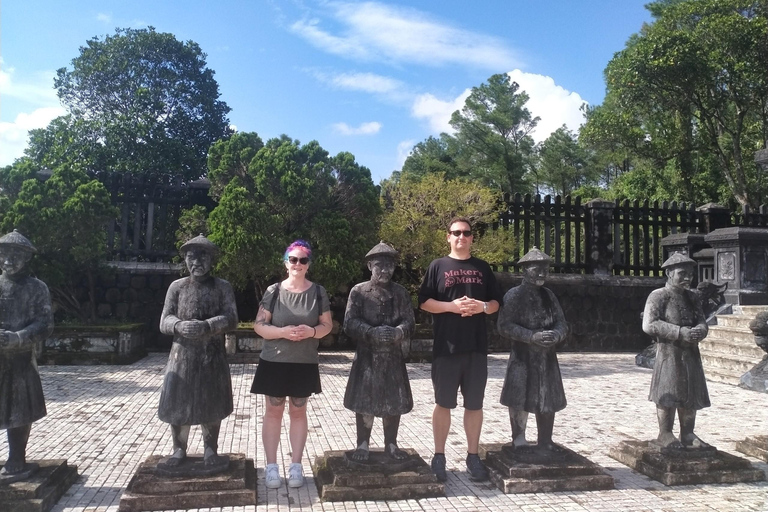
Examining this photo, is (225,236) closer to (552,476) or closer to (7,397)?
(7,397)

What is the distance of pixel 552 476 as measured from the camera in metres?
4.05

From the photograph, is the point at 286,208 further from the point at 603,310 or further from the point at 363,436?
the point at 603,310

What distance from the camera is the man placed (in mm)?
4113

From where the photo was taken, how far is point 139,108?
20.3 meters

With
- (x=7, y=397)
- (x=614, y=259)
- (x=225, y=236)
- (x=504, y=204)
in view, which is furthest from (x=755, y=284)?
(x=7, y=397)

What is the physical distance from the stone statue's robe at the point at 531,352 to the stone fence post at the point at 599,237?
894cm

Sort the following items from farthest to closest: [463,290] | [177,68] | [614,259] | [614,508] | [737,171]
→ [177,68] < [737,171] < [614,259] < [463,290] < [614,508]

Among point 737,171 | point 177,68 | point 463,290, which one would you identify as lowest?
point 463,290

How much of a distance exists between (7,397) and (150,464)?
995 mm

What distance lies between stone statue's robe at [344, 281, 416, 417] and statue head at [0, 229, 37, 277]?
2209mm

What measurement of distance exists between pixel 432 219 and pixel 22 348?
7.77 metres

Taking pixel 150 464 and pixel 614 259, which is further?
pixel 614 259

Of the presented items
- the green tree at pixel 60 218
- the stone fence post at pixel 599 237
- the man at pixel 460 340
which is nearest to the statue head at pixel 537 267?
the man at pixel 460 340

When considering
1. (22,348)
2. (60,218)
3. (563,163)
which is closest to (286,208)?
(60,218)
